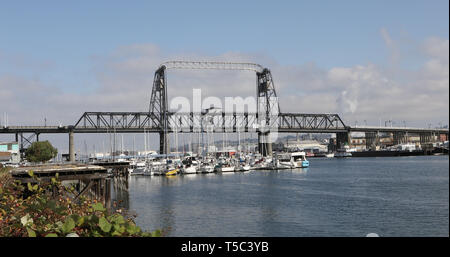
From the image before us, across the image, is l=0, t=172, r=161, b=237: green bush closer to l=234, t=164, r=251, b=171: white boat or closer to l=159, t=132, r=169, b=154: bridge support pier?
l=234, t=164, r=251, b=171: white boat

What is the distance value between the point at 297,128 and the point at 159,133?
5404 cm

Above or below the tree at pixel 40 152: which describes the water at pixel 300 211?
below

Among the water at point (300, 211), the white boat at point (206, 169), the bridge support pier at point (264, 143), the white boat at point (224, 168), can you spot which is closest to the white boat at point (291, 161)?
the white boat at point (224, 168)

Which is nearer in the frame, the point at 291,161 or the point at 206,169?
the point at 206,169

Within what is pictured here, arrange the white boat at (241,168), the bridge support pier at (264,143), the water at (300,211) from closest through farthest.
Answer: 1. the water at (300,211)
2. the white boat at (241,168)
3. the bridge support pier at (264,143)

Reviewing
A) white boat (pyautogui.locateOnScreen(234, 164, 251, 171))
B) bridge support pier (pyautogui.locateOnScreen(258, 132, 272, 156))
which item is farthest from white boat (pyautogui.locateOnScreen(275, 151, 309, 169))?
bridge support pier (pyautogui.locateOnScreen(258, 132, 272, 156))

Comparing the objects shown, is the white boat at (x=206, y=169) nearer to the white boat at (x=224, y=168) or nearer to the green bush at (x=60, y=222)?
the white boat at (x=224, y=168)

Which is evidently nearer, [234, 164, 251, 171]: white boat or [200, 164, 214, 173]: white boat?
[200, 164, 214, 173]: white boat

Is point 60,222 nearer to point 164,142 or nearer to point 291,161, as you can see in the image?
point 291,161

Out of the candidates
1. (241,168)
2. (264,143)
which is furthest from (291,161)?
(264,143)

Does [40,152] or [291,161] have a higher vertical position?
[40,152]

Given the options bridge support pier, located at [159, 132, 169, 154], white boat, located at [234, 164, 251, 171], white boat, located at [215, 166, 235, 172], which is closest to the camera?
white boat, located at [215, 166, 235, 172]
